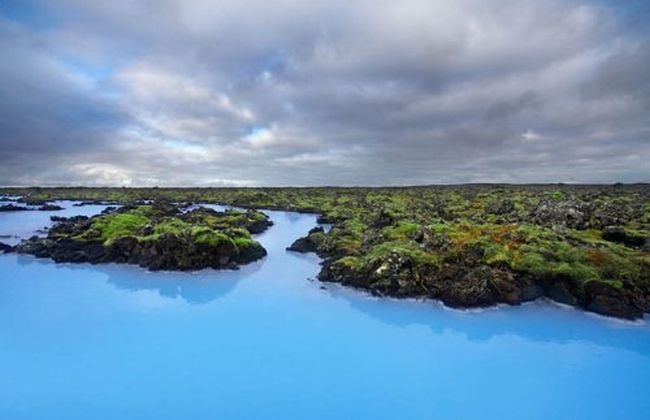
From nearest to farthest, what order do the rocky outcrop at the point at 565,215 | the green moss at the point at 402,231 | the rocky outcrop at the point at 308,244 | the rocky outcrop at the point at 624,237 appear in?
the rocky outcrop at the point at 624,237 < the green moss at the point at 402,231 < the rocky outcrop at the point at 565,215 < the rocky outcrop at the point at 308,244

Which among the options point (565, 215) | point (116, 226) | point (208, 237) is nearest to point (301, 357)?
point (208, 237)

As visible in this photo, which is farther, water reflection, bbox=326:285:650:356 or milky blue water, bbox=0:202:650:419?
water reflection, bbox=326:285:650:356

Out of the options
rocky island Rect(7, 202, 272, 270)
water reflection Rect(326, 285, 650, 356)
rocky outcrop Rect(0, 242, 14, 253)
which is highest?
rocky island Rect(7, 202, 272, 270)

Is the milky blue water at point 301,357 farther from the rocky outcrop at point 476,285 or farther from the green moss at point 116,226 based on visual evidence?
the green moss at point 116,226

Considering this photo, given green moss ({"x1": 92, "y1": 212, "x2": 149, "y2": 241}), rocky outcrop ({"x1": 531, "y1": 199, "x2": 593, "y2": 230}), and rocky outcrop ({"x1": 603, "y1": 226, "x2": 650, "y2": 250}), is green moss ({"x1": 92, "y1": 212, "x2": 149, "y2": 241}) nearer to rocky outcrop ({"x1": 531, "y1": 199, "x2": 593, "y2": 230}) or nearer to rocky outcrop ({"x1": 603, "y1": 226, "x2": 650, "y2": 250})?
rocky outcrop ({"x1": 531, "y1": 199, "x2": 593, "y2": 230})

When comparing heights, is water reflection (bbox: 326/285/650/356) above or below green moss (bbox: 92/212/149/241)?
below

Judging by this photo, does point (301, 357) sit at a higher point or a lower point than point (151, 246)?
lower

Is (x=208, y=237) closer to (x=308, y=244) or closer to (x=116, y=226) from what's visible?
(x=308, y=244)

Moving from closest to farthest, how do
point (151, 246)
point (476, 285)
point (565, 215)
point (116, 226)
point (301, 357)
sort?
1. point (301, 357)
2. point (476, 285)
3. point (151, 246)
4. point (565, 215)
5. point (116, 226)

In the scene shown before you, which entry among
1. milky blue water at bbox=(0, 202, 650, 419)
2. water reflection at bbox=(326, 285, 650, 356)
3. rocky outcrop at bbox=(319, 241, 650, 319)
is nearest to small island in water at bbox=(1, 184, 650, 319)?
rocky outcrop at bbox=(319, 241, 650, 319)

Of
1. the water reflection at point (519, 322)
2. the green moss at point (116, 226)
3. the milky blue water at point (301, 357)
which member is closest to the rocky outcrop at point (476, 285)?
the water reflection at point (519, 322)
